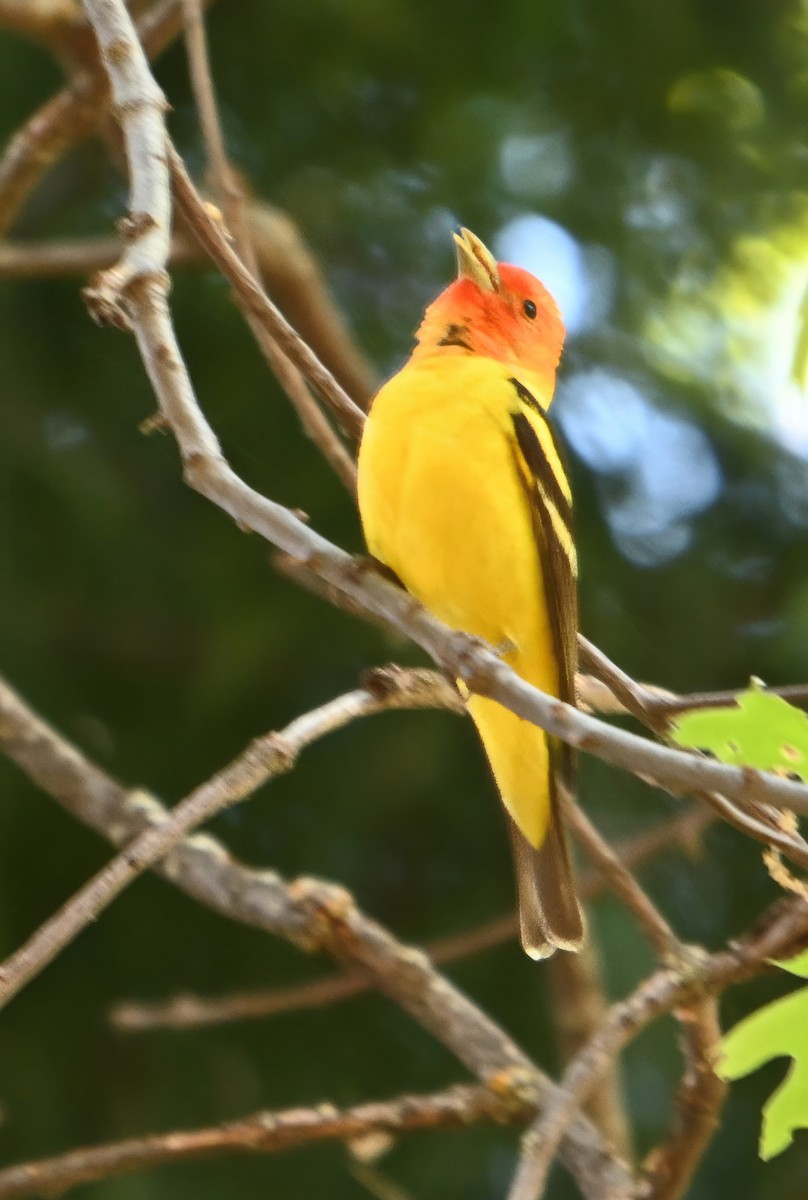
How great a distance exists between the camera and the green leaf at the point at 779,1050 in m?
0.83

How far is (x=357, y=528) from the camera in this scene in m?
2.06

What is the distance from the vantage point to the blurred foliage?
2025 millimetres

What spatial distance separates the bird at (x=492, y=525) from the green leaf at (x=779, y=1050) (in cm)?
38

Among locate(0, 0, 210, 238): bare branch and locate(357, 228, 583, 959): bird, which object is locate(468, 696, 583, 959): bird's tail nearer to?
locate(357, 228, 583, 959): bird

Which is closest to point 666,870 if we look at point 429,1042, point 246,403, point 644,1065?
point 644,1065

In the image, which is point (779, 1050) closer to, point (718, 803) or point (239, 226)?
point (718, 803)

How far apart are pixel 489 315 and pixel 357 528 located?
0.67 m

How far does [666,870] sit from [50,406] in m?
1.12

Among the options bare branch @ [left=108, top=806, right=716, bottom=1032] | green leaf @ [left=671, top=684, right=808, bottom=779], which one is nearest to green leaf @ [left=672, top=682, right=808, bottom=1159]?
green leaf @ [left=671, top=684, right=808, bottom=779]

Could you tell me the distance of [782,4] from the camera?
2012 mm

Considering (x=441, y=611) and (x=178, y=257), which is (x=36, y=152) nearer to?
(x=178, y=257)

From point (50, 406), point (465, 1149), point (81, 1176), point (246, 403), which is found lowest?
point (81, 1176)

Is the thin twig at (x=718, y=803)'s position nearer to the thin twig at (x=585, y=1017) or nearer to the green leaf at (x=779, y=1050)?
the green leaf at (x=779, y=1050)

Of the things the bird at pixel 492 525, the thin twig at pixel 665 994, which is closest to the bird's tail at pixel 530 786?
the bird at pixel 492 525
